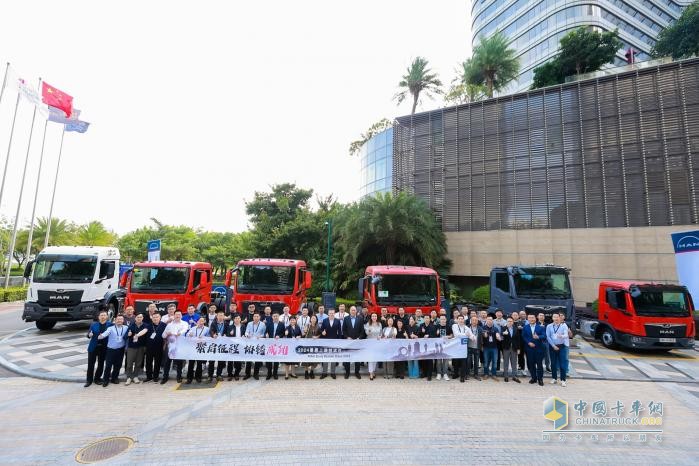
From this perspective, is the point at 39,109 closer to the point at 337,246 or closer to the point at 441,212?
the point at 337,246

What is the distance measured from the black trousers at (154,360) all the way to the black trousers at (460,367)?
7.76 metres

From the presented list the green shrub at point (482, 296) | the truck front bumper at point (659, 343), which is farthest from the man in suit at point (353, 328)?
the green shrub at point (482, 296)

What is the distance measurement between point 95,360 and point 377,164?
98.7ft

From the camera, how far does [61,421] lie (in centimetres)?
636

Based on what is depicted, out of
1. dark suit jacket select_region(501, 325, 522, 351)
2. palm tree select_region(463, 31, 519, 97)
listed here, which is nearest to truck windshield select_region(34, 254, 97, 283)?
dark suit jacket select_region(501, 325, 522, 351)

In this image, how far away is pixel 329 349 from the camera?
9.19 meters

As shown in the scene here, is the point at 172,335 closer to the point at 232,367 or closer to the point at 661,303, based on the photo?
the point at 232,367

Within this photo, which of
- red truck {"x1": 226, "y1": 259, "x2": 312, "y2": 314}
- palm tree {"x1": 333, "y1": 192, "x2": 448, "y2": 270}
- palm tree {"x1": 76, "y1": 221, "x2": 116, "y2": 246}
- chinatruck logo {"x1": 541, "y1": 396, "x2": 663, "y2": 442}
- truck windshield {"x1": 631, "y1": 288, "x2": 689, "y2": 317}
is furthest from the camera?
palm tree {"x1": 76, "y1": 221, "x2": 116, "y2": 246}

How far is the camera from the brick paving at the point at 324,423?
209 inches

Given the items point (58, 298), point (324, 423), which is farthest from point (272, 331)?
point (58, 298)

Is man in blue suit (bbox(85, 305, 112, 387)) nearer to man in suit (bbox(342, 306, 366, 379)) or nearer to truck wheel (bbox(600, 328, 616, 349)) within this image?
man in suit (bbox(342, 306, 366, 379))

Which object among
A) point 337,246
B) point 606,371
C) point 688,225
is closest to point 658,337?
point 606,371

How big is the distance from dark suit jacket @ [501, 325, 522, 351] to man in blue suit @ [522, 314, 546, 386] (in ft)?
0.71

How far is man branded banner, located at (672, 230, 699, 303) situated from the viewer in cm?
1153
